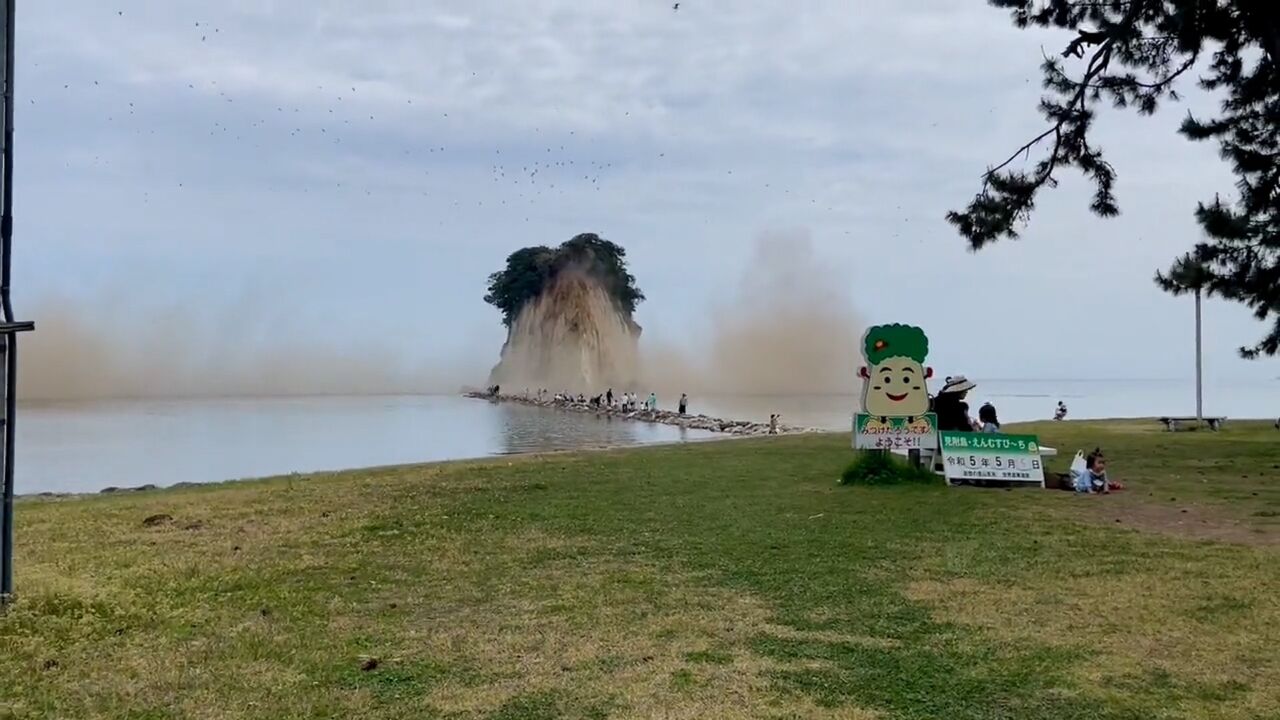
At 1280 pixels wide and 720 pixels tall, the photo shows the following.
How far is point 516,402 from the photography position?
67.6 meters

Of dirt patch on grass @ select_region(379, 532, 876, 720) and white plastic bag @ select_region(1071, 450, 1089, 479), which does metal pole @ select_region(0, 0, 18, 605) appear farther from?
white plastic bag @ select_region(1071, 450, 1089, 479)

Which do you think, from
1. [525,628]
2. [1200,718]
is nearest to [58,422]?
[525,628]

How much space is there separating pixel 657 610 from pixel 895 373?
7.79 metres

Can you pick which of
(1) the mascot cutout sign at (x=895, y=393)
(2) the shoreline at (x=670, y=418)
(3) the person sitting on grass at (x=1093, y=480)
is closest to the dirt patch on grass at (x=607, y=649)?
(1) the mascot cutout sign at (x=895, y=393)

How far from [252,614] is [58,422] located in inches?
1542

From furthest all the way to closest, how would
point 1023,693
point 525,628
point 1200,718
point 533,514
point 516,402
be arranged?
1. point 516,402
2. point 533,514
3. point 525,628
4. point 1023,693
5. point 1200,718

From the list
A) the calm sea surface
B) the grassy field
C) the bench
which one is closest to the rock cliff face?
the calm sea surface

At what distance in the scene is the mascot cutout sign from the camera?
12.2 m

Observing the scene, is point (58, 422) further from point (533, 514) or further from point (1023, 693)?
point (1023, 693)

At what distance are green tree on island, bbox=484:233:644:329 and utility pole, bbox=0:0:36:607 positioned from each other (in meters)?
78.3

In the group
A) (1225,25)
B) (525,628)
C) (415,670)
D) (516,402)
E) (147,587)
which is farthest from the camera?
(516,402)

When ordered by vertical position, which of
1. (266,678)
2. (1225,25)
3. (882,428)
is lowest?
(266,678)

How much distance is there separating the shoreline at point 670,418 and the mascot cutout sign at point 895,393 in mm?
13597

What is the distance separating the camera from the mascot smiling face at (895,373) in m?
12.3
